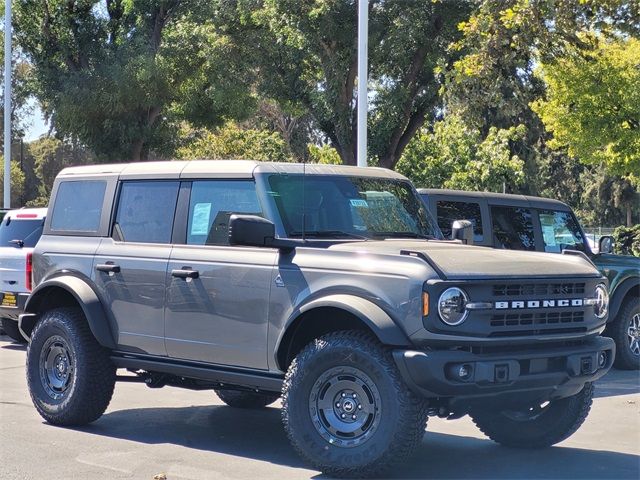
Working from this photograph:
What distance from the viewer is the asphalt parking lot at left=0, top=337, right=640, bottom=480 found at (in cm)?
675

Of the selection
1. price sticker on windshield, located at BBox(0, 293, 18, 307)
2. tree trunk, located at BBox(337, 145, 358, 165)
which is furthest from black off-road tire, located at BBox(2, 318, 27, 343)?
tree trunk, located at BBox(337, 145, 358, 165)

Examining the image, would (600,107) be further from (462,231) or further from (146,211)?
(146,211)

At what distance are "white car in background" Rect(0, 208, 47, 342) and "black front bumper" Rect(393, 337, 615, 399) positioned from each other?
709 cm

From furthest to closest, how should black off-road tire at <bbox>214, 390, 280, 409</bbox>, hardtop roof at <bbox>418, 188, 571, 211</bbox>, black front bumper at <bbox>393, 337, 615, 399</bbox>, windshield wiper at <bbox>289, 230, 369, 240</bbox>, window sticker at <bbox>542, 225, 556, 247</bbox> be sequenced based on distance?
window sticker at <bbox>542, 225, 556, 247</bbox>, hardtop roof at <bbox>418, 188, 571, 211</bbox>, black off-road tire at <bbox>214, 390, 280, 409</bbox>, windshield wiper at <bbox>289, 230, 369, 240</bbox>, black front bumper at <bbox>393, 337, 615, 399</bbox>

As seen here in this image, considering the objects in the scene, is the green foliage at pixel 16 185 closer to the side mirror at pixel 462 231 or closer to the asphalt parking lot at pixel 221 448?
the asphalt parking lot at pixel 221 448

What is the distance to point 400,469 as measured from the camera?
6.77 meters

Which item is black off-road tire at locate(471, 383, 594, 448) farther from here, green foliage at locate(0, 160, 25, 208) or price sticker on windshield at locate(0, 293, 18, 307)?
green foliage at locate(0, 160, 25, 208)

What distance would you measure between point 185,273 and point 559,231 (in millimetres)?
6216

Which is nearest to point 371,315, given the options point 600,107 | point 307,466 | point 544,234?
point 307,466

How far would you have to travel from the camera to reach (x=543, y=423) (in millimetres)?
7504

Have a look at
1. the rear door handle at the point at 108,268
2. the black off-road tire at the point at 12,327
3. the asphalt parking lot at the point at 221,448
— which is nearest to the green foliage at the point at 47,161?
the black off-road tire at the point at 12,327

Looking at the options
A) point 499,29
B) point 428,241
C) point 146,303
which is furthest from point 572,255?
point 499,29

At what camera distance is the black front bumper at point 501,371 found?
19.7ft

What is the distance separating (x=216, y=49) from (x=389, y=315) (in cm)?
1980
